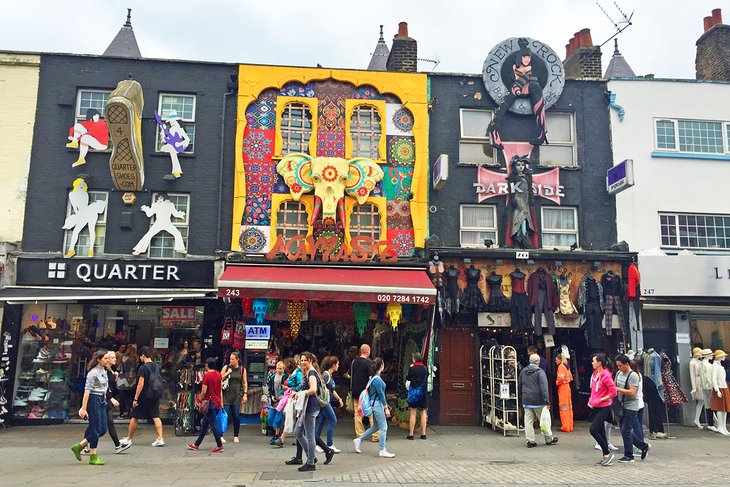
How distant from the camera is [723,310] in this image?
51.3 ft

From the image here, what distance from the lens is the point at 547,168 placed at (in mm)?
16250

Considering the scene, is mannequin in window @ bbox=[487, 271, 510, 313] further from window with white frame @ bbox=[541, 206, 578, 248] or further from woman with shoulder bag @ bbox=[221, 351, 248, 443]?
woman with shoulder bag @ bbox=[221, 351, 248, 443]

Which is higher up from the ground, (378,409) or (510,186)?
(510,186)

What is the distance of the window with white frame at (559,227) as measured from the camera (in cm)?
1602

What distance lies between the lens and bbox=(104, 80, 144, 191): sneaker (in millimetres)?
13719

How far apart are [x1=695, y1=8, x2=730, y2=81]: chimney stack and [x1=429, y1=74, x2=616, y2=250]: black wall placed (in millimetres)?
A: 4227

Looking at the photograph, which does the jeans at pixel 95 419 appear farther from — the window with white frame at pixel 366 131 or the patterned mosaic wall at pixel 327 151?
the window with white frame at pixel 366 131

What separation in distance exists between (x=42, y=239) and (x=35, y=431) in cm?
455

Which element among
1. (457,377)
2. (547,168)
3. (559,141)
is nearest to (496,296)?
(457,377)

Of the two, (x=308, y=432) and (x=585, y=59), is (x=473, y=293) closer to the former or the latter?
(x=308, y=432)

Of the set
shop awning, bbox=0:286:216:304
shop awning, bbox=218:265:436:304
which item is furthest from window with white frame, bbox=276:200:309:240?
shop awning, bbox=0:286:216:304

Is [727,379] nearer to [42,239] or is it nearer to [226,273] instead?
[226,273]

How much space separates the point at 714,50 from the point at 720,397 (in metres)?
10.5

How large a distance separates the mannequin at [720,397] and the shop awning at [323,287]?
715 centimetres
